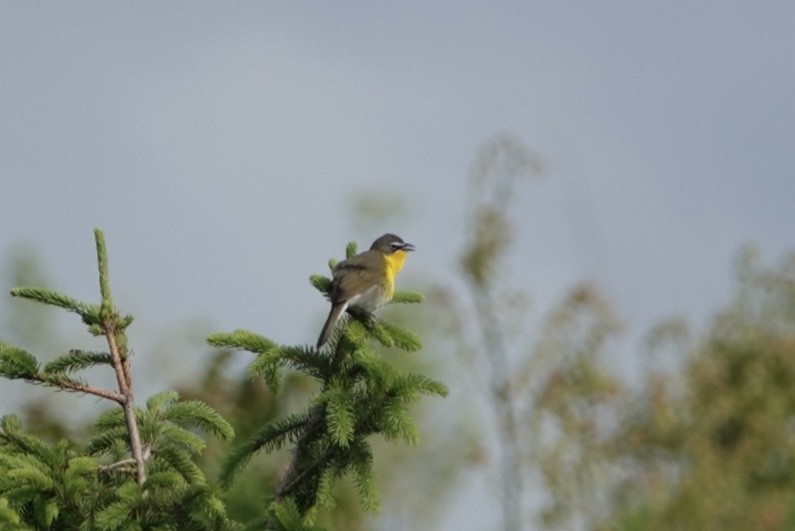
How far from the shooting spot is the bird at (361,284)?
24.4 feet

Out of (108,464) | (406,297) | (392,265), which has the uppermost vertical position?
(392,265)

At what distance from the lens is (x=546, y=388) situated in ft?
40.9

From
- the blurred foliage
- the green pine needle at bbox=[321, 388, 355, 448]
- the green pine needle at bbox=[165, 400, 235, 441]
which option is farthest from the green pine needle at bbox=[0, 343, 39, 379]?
the blurred foliage

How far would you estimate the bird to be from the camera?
743cm

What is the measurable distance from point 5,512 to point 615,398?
8.02 m

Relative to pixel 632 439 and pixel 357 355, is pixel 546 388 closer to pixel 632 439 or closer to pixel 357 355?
pixel 632 439

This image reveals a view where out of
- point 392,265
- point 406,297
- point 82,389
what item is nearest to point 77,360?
point 82,389

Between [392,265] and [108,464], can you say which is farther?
[392,265]

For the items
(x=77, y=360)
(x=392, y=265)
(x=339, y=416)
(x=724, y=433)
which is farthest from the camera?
(x=724, y=433)

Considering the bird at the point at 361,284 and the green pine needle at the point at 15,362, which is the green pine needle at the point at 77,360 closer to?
the green pine needle at the point at 15,362

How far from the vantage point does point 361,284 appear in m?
7.84

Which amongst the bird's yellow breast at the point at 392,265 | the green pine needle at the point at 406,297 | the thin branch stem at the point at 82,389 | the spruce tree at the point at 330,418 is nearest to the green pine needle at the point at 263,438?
the spruce tree at the point at 330,418

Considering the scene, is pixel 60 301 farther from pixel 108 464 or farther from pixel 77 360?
pixel 108 464

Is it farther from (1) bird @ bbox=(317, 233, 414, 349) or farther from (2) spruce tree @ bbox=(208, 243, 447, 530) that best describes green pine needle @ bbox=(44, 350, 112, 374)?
(1) bird @ bbox=(317, 233, 414, 349)
